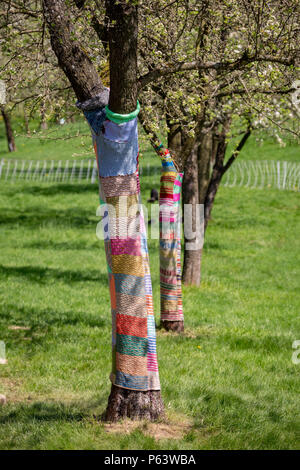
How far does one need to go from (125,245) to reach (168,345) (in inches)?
169

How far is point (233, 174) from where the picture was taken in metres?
35.3

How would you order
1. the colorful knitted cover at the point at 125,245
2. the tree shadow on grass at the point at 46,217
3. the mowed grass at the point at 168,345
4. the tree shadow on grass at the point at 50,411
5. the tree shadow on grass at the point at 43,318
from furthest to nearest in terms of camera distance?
the tree shadow on grass at the point at 46,217 < the tree shadow on grass at the point at 43,318 < the tree shadow on grass at the point at 50,411 < the mowed grass at the point at 168,345 < the colorful knitted cover at the point at 125,245

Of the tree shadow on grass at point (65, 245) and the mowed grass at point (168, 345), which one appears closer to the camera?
the mowed grass at point (168, 345)

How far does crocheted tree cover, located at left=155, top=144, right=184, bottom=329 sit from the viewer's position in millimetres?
10359

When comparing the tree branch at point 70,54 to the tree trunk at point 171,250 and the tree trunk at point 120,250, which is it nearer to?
the tree trunk at point 120,250

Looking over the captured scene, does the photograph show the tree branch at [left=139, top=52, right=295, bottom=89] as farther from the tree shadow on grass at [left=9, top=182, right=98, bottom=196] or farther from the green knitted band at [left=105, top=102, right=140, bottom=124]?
the tree shadow on grass at [left=9, top=182, right=98, bottom=196]

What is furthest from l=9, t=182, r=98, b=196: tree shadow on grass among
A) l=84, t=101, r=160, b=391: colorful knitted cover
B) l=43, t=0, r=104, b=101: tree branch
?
l=84, t=101, r=160, b=391: colorful knitted cover

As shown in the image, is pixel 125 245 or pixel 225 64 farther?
pixel 225 64

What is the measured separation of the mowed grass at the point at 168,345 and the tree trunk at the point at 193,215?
1.45ft

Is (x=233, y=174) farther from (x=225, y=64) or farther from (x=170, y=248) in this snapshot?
(x=225, y=64)

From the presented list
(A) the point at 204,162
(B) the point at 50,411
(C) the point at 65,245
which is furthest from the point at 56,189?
(B) the point at 50,411

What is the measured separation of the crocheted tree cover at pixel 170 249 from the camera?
10359 millimetres


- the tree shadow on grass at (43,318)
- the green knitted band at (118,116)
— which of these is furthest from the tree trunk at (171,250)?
the green knitted band at (118,116)

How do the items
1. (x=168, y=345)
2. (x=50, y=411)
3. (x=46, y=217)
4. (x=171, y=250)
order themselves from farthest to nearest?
(x=46, y=217) < (x=171, y=250) < (x=168, y=345) < (x=50, y=411)
